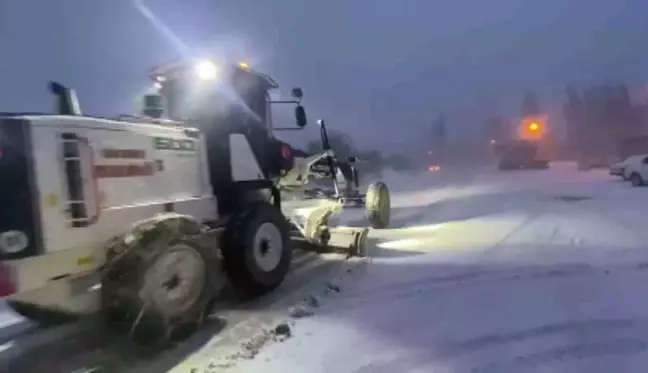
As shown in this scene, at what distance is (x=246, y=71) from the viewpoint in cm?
829

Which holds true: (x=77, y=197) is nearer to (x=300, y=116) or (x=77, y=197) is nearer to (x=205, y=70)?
(x=205, y=70)

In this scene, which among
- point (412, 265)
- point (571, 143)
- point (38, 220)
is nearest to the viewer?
point (38, 220)

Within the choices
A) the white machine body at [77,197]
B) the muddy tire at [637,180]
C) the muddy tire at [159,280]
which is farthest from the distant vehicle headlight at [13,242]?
the muddy tire at [637,180]

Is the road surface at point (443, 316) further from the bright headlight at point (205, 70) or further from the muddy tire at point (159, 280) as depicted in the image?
the bright headlight at point (205, 70)

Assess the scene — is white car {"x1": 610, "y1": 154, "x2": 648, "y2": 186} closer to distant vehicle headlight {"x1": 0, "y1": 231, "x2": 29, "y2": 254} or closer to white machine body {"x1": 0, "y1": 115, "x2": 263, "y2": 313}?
white machine body {"x1": 0, "y1": 115, "x2": 263, "y2": 313}

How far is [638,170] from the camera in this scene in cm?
2153

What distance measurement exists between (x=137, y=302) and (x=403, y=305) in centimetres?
275

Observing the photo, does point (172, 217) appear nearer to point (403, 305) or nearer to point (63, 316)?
point (63, 316)

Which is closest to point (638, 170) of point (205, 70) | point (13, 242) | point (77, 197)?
point (205, 70)

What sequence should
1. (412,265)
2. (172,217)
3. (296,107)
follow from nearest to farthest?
1. (172,217)
2. (412,265)
3. (296,107)

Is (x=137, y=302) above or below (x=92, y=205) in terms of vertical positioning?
below

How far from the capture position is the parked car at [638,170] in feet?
70.1

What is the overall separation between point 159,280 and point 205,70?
3.78 m

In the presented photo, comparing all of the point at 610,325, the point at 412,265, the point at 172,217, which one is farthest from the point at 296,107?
the point at 610,325
